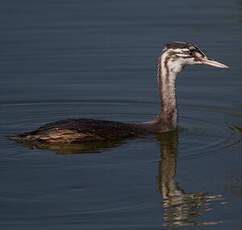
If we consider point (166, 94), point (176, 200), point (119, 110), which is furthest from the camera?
point (119, 110)

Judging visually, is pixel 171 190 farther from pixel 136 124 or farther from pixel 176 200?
pixel 136 124

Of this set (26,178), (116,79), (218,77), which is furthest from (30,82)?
(26,178)

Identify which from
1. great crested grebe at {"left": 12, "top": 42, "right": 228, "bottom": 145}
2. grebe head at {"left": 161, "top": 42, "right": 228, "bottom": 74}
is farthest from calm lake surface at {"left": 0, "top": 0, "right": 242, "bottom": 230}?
grebe head at {"left": 161, "top": 42, "right": 228, "bottom": 74}

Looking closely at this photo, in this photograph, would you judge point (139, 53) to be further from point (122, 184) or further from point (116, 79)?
point (122, 184)

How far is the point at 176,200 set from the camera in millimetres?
11445

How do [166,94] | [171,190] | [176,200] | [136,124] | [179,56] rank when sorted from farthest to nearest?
[166,94]
[179,56]
[136,124]
[171,190]
[176,200]

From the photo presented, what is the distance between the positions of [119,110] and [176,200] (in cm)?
315

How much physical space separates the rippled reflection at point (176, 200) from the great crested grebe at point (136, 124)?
2.27 ft

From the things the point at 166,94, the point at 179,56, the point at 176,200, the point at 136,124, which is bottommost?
the point at 176,200

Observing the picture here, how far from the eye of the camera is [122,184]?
11688 millimetres

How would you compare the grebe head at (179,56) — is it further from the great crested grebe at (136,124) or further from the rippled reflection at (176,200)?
the rippled reflection at (176,200)

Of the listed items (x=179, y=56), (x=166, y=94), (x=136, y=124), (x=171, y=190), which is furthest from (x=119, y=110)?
(x=171, y=190)

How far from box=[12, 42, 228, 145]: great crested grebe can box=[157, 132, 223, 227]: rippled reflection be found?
69cm

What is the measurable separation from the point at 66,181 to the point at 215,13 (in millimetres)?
6822
